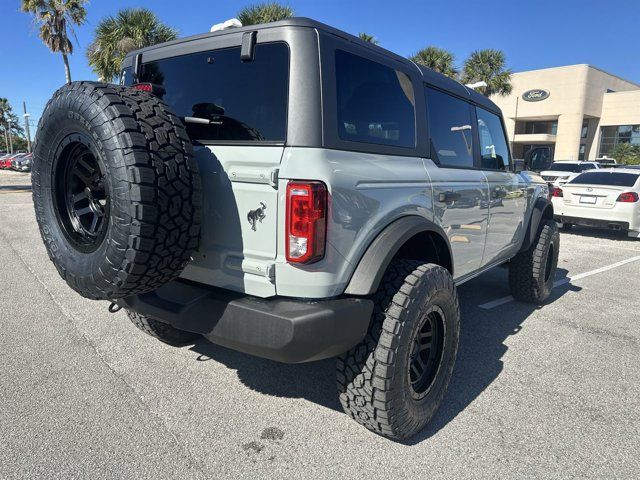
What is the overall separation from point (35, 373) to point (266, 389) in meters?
1.57

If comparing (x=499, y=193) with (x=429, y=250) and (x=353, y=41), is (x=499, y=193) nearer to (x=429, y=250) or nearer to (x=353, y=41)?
Answer: (x=429, y=250)

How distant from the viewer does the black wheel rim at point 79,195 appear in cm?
225

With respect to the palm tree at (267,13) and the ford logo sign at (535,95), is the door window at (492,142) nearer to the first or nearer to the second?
the palm tree at (267,13)

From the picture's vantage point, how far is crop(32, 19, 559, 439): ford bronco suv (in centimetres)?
194

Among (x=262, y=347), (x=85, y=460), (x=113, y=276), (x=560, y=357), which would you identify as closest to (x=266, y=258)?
(x=262, y=347)

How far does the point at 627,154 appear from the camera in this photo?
1506 inches

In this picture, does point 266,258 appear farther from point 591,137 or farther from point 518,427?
point 591,137

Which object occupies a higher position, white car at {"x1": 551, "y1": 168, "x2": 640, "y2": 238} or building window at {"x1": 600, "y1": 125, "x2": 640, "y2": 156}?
building window at {"x1": 600, "y1": 125, "x2": 640, "y2": 156}

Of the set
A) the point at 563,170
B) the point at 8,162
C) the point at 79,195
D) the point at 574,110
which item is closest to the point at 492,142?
the point at 79,195

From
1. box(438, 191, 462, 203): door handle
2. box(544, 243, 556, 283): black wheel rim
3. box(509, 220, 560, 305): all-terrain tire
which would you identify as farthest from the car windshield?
box(438, 191, 462, 203): door handle

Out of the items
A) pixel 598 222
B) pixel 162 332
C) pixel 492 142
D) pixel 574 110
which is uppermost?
pixel 574 110

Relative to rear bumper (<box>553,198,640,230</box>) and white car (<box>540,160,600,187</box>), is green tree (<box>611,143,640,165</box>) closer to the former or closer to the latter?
white car (<box>540,160,600,187</box>)

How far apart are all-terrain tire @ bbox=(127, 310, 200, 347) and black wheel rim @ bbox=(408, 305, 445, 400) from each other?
1.70 metres

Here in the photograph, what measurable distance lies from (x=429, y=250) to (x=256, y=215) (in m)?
1.29
